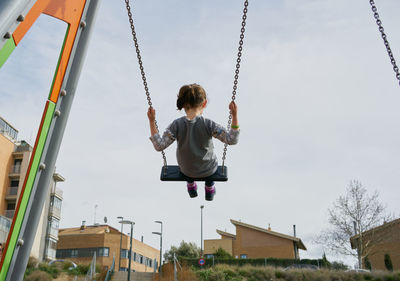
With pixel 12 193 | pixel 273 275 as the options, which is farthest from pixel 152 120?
pixel 12 193

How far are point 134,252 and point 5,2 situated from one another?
41.9 meters

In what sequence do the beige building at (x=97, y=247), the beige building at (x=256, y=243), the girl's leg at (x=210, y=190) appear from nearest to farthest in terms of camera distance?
1. the girl's leg at (x=210, y=190)
2. the beige building at (x=256, y=243)
3. the beige building at (x=97, y=247)

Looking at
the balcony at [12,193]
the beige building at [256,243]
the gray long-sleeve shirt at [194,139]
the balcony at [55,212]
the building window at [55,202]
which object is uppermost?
the building window at [55,202]

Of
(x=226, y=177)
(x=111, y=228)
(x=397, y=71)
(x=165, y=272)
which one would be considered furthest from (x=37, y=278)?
(x=111, y=228)

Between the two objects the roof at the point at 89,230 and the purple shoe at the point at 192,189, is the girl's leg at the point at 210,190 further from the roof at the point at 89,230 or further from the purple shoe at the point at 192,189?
the roof at the point at 89,230

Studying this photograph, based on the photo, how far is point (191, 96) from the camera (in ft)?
11.9

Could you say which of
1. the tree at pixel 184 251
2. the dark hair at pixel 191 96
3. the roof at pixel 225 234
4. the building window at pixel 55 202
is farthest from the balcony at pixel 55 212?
the dark hair at pixel 191 96

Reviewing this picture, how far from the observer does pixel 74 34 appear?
9.98 feet

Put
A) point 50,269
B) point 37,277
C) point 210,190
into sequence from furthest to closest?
1. point 50,269
2. point 37,277
3. point 210,190

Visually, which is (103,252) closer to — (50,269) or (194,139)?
(50,269)

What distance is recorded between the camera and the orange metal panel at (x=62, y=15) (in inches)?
104

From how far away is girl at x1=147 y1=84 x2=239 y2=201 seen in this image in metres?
3.64

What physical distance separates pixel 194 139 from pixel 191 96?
378 millimetres

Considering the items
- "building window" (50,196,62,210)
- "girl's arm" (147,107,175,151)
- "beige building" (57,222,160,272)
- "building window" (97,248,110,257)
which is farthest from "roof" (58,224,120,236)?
"girl's arm" (147,107,175,151)
